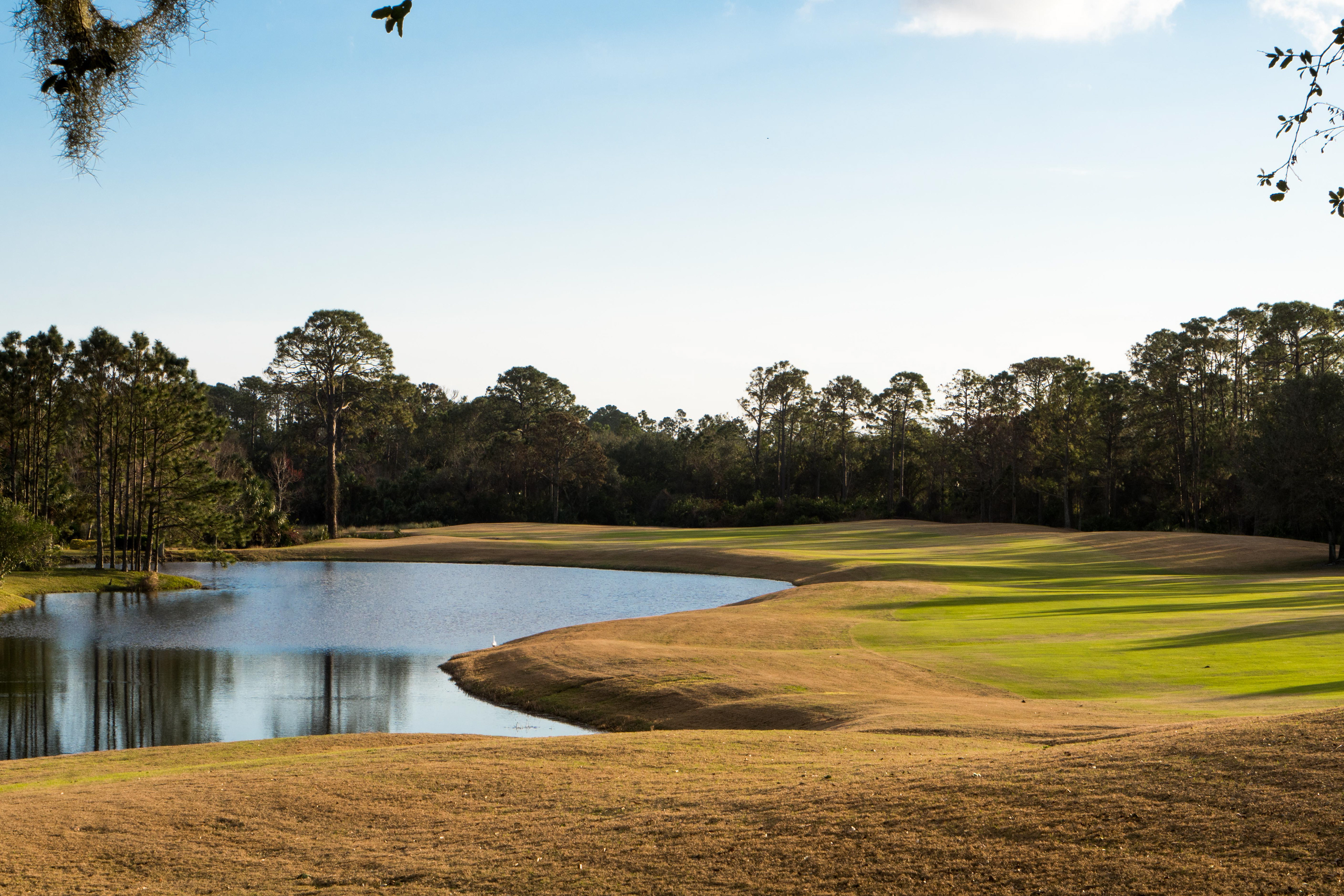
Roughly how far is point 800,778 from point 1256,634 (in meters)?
17.5

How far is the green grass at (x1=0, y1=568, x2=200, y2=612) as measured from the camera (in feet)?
143

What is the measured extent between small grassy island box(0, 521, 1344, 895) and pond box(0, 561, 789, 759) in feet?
8.32

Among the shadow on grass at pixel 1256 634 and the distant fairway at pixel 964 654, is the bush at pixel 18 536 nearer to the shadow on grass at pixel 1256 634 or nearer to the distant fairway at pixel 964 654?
the distant fairway at pixel 964 654

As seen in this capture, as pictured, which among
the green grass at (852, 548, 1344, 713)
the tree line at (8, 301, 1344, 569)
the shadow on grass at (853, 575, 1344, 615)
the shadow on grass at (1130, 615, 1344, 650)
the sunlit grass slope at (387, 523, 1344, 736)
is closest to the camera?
the sunlit grass slope at (387, 523, 1344, 736)

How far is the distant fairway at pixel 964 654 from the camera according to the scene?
17328mm

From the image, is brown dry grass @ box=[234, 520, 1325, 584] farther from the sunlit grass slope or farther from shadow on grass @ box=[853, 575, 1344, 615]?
shadow on grass @ box=[853, 575, 1344, 615]

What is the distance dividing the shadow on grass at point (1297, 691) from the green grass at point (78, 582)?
139ft

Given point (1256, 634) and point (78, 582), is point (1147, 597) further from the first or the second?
point (78, 582)

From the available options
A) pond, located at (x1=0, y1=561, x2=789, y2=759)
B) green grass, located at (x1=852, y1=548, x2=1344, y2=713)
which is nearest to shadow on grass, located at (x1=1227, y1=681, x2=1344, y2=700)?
green grass, located at (x1=852, y1=548, x2=1344, y2=713)

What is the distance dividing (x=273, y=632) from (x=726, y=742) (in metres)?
23.1

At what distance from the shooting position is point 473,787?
11398mm

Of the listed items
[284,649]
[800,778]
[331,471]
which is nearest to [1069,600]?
[284,649]

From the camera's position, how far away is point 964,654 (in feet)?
77.4

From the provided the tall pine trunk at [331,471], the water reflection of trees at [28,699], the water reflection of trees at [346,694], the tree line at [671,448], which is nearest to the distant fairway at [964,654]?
the water reflection of trees at [346,694]
